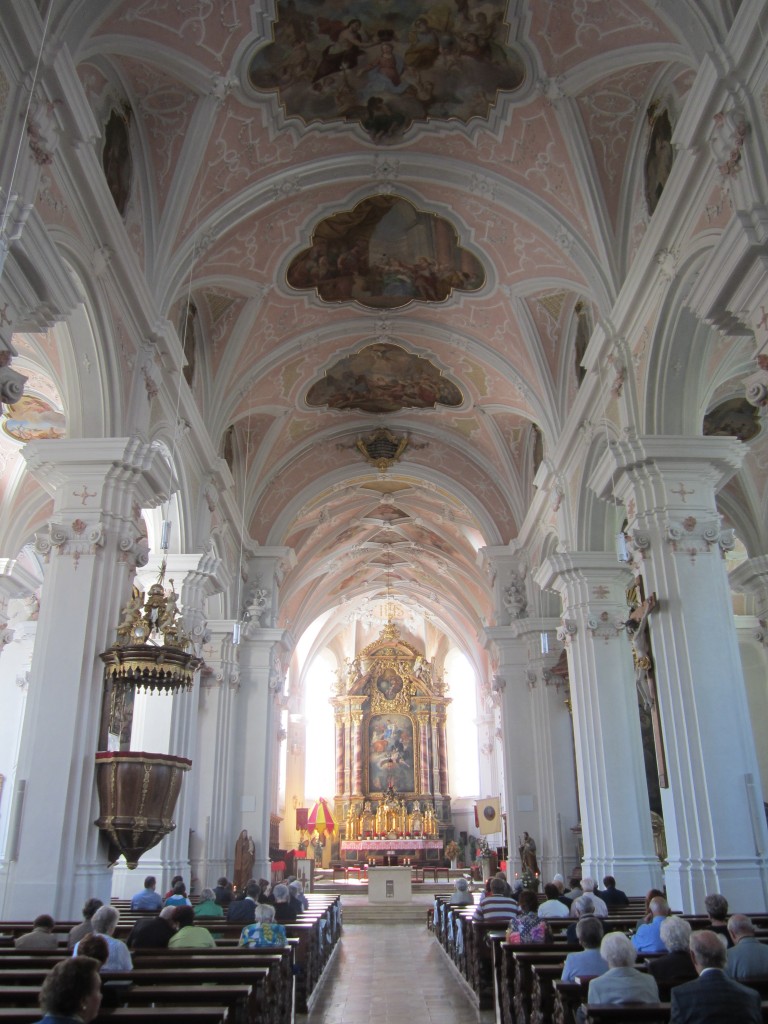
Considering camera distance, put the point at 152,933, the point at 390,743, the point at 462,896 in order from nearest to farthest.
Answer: the point at 152,933 → the point at 462,896 → the point at 390,743

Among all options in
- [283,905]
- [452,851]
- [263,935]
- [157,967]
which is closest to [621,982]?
[157,967]

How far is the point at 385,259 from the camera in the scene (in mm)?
12773

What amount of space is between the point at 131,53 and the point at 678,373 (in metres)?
6.21

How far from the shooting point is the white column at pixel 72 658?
7516 millimetres

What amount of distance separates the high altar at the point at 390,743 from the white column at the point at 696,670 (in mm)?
22635

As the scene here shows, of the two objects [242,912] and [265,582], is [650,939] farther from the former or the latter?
[265,582]

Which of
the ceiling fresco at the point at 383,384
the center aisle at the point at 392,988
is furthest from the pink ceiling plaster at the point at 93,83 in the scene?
the center aisle at the point at 392,988

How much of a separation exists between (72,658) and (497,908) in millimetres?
4538

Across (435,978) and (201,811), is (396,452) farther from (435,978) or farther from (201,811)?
(435,978)

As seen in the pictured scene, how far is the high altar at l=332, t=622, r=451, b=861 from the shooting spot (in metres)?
29.8

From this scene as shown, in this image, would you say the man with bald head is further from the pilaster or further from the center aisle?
the pilaster

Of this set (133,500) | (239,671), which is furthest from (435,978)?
(239,671)

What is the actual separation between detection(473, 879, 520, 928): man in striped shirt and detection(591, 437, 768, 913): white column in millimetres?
1460

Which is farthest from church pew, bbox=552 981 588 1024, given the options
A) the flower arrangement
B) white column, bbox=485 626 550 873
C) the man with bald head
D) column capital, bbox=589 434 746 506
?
the flower arrangement
